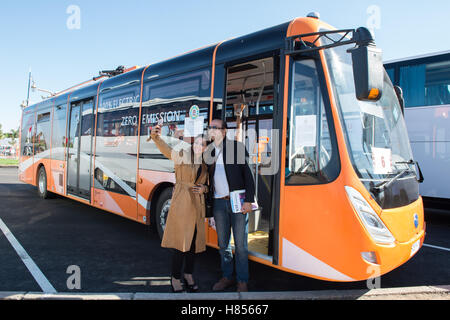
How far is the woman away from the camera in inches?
138

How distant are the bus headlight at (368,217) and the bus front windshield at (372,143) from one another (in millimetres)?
166

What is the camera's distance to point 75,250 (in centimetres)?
517

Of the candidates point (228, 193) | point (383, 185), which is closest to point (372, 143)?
point (383, 185)

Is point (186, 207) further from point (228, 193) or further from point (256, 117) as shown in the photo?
point (256, 117)

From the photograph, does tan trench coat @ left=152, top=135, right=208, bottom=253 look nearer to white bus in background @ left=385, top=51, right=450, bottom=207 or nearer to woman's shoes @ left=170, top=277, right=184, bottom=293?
woman's shoes @ left=170, top=277, right=184, bottom=293

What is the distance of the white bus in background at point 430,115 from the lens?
7.91m

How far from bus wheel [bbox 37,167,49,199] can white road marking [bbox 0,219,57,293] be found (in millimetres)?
3789

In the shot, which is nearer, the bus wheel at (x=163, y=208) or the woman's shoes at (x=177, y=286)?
the woman's shoes at (x=177, y=286)

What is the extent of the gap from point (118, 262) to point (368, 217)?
11.1ft

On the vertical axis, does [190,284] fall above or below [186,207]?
below

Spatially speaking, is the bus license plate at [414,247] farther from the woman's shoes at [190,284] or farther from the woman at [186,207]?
the woman's shoes at [190,284]

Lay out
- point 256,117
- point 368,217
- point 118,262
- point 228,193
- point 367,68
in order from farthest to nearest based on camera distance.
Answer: point 256,117
point 118,262
point 228,193
point 368,217
point 367,68

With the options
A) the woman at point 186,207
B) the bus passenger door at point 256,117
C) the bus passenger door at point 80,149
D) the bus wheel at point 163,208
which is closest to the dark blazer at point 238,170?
the woman at point 186,207

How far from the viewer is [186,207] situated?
11.5ft
